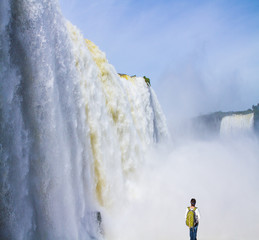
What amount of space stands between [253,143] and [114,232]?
25626 millimetres

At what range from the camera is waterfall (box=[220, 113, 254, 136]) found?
102 ft

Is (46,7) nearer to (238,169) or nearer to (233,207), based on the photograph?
(233,207)

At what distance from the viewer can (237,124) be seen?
32719 mm

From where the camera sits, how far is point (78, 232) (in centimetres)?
621

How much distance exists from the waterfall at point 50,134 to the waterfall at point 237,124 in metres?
25.6

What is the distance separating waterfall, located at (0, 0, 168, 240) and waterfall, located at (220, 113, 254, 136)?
25596mm

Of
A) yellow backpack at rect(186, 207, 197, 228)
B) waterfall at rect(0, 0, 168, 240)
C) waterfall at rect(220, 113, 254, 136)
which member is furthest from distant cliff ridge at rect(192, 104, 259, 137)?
yellow backpack at rect(186, 207, 197, 228)

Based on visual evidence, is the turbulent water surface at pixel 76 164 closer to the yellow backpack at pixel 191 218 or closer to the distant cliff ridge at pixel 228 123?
the yellow backpack at pixel 191 218

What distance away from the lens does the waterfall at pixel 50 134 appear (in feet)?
15.1

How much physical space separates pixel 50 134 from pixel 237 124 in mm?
30739

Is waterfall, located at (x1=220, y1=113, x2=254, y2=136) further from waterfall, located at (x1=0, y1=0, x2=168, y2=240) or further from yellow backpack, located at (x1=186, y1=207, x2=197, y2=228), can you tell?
yellow backpack, located at (x1=186, y1=207, x2=197, y2=228)

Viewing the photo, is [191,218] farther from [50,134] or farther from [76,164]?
[50,134]

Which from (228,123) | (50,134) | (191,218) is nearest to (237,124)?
(228,123)

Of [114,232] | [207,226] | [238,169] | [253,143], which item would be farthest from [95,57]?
[253,143]
